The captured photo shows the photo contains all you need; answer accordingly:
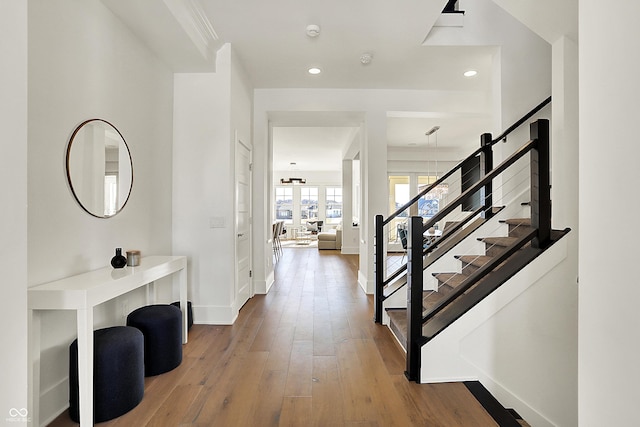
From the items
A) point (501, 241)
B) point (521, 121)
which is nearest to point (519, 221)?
point (501, 241)

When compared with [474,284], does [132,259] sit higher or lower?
higher

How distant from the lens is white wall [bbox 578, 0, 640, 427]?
2.73 ft

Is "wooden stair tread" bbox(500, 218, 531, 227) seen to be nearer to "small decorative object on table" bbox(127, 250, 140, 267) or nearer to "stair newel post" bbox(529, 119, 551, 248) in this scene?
"stair newel post" bbox(529, 119, 551, 248)

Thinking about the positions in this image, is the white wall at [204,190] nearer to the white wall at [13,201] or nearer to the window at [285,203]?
the white wall at [13,201]

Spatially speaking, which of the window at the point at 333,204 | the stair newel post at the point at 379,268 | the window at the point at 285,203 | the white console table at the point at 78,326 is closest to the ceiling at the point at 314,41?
the stair newel post at the point at 379,268

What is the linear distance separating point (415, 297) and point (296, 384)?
976mm

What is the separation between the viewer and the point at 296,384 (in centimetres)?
229

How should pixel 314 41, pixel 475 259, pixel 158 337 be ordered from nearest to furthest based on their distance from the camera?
pixel 158 337 < pixel 475 259 < pixel 314 41

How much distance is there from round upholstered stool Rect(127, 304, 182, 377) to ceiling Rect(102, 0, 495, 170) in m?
2.22

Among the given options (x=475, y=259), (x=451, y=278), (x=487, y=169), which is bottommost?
(x=451, y=278)

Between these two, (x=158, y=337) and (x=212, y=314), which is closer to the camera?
(x=158, y=337)

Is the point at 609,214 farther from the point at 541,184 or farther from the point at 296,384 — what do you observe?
the point at 296,384

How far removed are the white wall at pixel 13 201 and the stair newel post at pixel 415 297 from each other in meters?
1.99

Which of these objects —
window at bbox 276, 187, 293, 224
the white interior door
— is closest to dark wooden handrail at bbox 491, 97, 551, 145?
the white interior door
